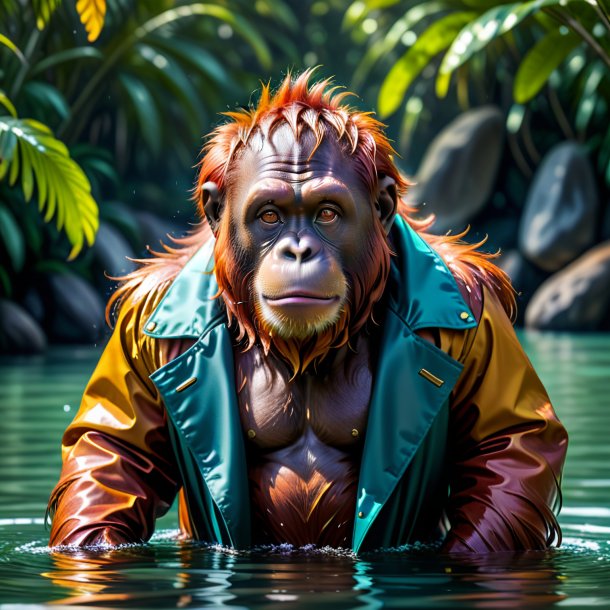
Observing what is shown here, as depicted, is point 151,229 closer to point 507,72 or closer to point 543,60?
point 507,72

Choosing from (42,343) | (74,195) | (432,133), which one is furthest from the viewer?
(432,133)

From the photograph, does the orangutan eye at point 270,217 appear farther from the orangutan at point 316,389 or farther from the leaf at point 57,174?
the leaf at point 57,174

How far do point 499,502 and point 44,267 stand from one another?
14031 mm

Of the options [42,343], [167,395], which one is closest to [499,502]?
[167,395]

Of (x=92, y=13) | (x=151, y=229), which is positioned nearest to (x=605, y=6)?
(x=92, y=13)

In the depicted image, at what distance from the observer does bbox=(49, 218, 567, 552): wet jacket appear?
4.05 metres

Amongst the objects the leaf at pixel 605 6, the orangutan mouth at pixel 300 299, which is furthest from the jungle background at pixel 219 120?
the orangutan mouth at pixel 300 299

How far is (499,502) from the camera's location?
13.2ft

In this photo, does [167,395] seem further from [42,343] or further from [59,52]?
[59,52]

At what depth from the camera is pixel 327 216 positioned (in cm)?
391

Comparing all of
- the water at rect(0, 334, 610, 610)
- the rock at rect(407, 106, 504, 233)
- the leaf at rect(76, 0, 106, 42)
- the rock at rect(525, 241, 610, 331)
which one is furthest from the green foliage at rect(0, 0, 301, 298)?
the water at rect(0, 334, 610, 610)

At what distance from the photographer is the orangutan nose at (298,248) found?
3.80 m

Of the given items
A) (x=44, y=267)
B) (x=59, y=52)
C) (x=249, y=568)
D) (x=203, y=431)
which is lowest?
(x=249, y=568)

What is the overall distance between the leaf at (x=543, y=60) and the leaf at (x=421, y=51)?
2.34 feet
